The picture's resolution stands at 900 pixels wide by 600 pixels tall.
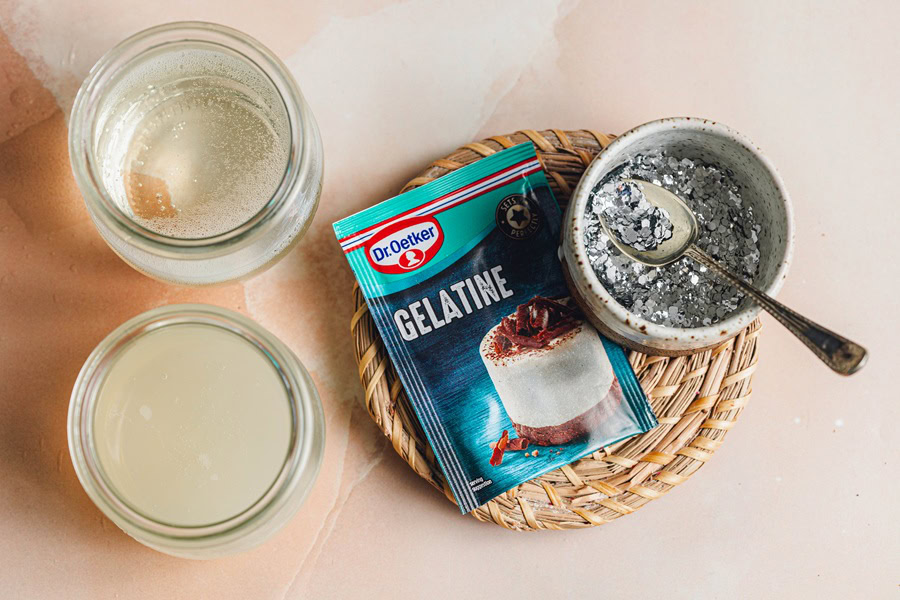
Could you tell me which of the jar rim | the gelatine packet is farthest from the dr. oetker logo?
the jar rim

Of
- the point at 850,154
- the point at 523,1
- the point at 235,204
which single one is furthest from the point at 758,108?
the point at 235,204

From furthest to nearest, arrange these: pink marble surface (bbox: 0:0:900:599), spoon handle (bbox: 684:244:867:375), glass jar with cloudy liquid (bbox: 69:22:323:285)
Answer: pink marble surface (bbox: 0:0:900:599) < glass jar with cloudy liquid (bbox: 69:22:323:285) < spoon handle (bbox: 684:244:867:375)

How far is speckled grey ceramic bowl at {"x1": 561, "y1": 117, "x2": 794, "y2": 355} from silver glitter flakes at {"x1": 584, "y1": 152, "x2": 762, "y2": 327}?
1 cm

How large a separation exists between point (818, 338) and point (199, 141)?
0.52 meters

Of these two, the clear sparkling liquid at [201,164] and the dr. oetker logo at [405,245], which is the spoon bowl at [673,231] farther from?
the clear sparkling liquid at [201,164]

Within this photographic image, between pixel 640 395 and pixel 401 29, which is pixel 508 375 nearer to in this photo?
pixel 640 395

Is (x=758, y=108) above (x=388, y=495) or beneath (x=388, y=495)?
above

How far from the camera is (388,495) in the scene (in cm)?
74

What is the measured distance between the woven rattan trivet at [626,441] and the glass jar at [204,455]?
78 millimetres

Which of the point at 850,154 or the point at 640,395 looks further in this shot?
the point at 850,154

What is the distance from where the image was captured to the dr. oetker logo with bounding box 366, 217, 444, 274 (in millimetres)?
687

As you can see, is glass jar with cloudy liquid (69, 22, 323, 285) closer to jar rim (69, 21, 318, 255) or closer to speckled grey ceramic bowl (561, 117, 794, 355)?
jar rim (69, 21, 318, 255)

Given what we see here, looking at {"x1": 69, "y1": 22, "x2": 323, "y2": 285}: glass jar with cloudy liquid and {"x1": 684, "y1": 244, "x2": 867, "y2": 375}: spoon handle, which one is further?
{"x1": 69, "y1": 22, "x2": 323, "y2": 285}: glass jar with cloudy liquid

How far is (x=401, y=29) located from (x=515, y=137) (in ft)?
0.57
